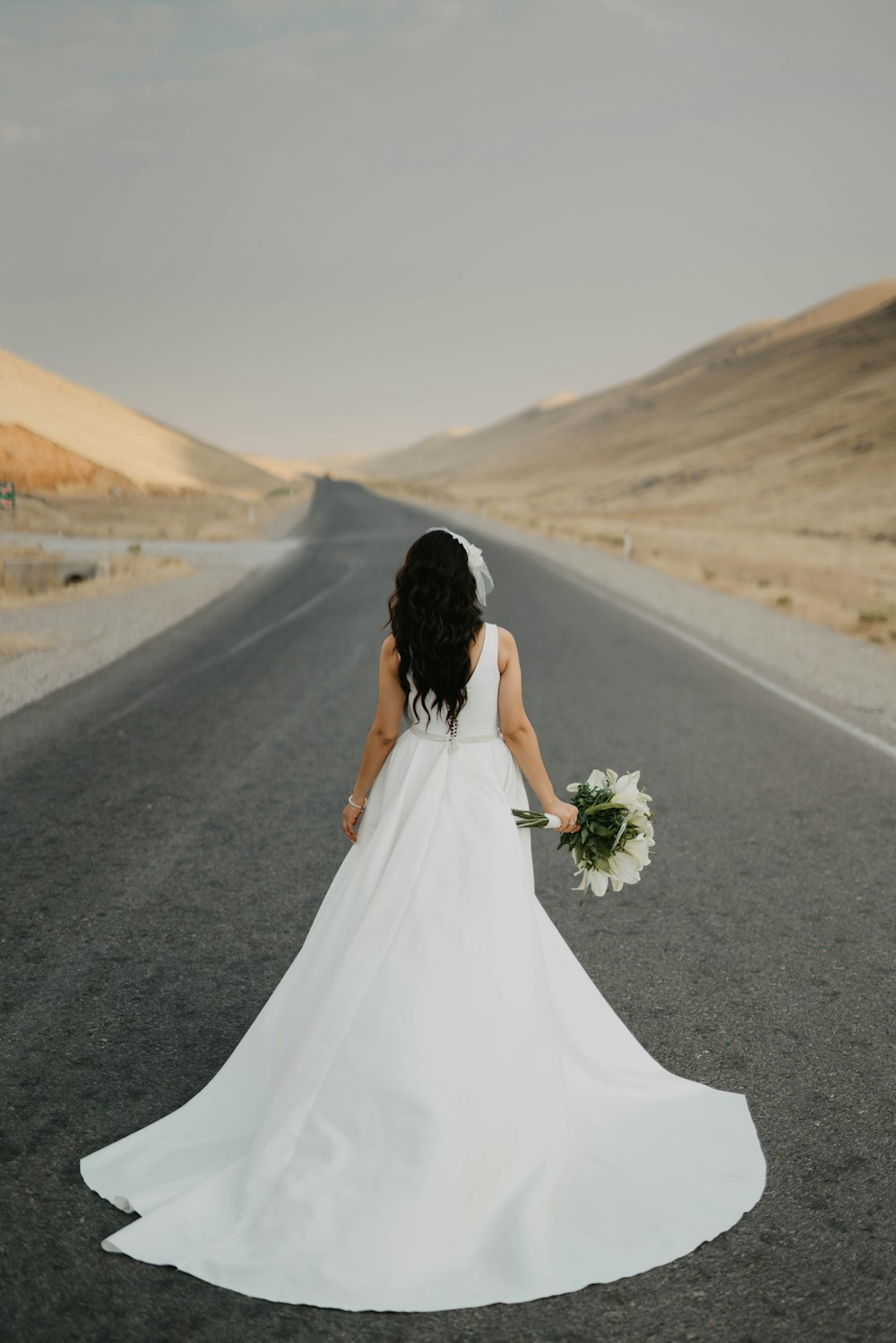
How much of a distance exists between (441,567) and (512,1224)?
1.70 meters


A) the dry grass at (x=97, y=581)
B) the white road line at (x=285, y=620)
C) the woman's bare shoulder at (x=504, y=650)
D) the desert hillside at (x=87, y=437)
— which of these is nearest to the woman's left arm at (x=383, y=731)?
the woman's bare shoulder at (x=504, y=650)

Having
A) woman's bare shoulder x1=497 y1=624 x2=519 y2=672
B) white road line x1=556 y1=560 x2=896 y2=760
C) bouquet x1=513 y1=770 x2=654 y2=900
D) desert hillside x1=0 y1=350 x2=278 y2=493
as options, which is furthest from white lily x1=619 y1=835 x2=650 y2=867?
desert hillside x1=0 y1=350 x2=278 y2=493

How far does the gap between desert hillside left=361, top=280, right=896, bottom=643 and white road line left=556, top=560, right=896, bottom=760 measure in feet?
10.1

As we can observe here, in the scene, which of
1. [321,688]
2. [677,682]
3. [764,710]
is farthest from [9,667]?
[764,710]

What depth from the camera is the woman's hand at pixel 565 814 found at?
137 inches

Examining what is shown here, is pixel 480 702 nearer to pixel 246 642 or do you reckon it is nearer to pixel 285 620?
pixel 246 642

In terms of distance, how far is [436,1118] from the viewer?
9.47 feet

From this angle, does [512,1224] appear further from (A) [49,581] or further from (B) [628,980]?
(A) [49,581]

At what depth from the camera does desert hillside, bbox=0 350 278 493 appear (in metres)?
50.5

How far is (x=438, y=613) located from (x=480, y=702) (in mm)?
325

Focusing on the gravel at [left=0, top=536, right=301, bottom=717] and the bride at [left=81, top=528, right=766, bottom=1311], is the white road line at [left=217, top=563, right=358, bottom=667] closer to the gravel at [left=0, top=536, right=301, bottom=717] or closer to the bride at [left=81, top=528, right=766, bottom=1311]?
the gravel at [left=0, top=536, right=301, bottom=717]

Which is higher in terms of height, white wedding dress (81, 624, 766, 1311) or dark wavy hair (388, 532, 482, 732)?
dark wavy hair (388, 532, 482, 732)

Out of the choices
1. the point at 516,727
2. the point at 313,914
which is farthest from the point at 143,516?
the point at 516,727

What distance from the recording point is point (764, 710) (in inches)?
377
